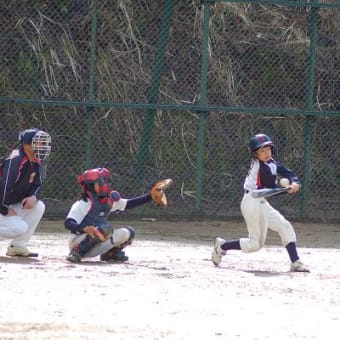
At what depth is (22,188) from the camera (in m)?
9.95

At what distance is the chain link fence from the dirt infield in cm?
350

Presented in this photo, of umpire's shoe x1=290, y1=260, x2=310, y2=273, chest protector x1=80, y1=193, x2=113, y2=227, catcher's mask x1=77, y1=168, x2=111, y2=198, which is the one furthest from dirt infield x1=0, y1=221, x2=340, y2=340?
catcher's mask x1=77, y1=168, x2=111, y2=198

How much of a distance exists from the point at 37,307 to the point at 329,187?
8839 mm

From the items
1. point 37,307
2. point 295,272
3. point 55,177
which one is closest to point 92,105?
point 55,177

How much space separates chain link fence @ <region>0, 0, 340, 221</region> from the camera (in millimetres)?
14922

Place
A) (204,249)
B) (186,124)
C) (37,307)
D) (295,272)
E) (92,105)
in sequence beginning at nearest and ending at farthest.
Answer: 1. (37,307)
2. (295,272)
3. (204,249)
4. (92,105)
5. (186,124)

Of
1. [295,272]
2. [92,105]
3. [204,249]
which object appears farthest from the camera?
[92,105]

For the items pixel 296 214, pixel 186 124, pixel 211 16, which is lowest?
pixel 296 214

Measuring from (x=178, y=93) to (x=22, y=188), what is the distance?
Result: 577 centimetres

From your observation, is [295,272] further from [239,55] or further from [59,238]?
[239,55]

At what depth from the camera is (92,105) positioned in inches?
565

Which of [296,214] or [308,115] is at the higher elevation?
[308,115]

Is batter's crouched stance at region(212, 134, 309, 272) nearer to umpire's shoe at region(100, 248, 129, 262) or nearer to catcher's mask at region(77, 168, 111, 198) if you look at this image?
umpire's shoe at region(100, 248, 129, 262)

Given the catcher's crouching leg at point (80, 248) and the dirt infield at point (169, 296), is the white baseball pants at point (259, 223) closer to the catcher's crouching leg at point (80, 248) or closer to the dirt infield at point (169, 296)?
the dirt infield at point (169, 296)
